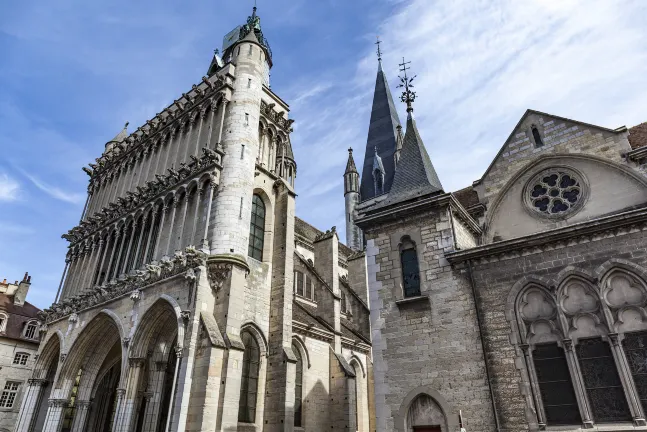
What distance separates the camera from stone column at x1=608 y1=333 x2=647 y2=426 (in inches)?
311

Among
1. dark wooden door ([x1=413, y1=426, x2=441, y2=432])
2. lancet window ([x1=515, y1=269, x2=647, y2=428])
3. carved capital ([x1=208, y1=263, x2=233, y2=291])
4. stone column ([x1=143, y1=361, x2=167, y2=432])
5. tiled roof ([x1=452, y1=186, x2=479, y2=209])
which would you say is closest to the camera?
lancet window ([x1=515, y1=269, x2=647, y2=428])

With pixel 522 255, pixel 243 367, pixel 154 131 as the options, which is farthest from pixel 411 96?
pixel 154 131

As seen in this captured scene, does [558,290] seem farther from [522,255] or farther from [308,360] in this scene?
[308,360]

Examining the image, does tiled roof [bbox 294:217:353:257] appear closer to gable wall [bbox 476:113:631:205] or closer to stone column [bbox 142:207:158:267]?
stone column [bbox 142:207:158:267]

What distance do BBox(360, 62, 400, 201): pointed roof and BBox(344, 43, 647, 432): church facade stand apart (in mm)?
30373

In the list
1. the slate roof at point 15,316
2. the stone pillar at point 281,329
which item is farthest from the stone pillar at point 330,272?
the slate roof at point 15,316

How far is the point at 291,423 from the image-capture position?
1376 cm

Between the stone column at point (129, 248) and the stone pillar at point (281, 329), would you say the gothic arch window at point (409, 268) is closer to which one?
the stone pillar at point (281, 329)

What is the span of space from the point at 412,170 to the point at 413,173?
0.17 m

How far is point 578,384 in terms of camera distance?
8.60 metres

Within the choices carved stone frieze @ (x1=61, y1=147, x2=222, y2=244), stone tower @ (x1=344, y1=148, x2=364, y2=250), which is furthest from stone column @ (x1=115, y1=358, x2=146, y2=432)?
stone tower @ (x1=344, y1=148, x2=364, y2=250)

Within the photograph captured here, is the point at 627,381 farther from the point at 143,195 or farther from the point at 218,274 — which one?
the point at 143,195

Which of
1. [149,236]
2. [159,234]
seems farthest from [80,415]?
[159,234]

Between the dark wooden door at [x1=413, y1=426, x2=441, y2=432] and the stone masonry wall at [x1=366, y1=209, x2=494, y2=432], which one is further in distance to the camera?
the dark wooden door at [x1=413, y1=426, x2=441, y2=432]
